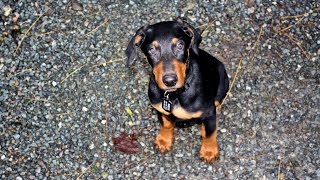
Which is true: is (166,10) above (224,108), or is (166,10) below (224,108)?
above

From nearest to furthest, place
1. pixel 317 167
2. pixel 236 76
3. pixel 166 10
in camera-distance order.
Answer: pixel 317 167
pixel 236 76
pixel 166 10

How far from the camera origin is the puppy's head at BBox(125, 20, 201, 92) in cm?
522

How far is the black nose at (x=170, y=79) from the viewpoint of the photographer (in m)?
5.18

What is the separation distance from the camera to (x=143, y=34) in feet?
17.9

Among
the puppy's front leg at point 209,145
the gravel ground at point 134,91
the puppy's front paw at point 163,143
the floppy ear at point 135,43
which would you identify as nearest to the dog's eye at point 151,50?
the floppy ear at point 135,43

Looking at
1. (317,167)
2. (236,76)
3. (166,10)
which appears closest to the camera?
(317,167)

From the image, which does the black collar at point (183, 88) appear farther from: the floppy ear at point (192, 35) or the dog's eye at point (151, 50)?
the dog's eye at point (151, 50)

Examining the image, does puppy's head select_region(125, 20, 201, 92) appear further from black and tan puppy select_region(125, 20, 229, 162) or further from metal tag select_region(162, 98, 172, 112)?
metal tag select_region(162, 98, 172, 112)

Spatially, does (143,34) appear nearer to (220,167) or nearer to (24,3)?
(220,167)

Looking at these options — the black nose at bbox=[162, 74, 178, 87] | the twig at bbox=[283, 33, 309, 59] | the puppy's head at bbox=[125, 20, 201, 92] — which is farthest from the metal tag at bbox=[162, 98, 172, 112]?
the twig at bbox=[283, 33, 309, 59]

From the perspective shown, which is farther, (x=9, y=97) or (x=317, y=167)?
(x=9, y=97)

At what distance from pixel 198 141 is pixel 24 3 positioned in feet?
9.55

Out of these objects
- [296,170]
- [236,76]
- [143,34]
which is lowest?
[296,170]

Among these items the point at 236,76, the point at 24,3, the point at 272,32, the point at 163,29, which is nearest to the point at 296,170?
the point at 236,76
